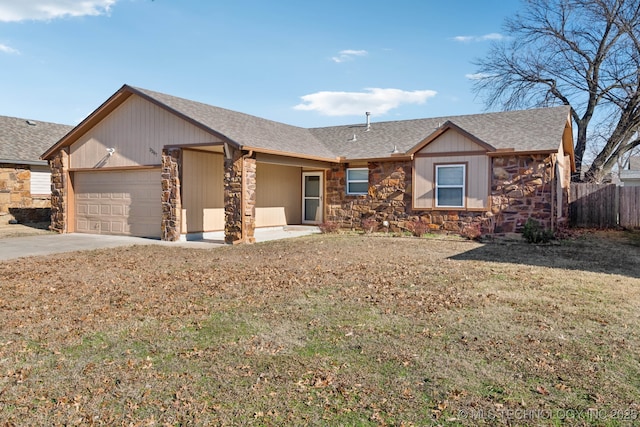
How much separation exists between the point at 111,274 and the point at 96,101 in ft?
29.0

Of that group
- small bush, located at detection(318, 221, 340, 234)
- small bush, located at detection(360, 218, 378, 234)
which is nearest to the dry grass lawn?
small bush, located at detection(360, 218, 378, 234)

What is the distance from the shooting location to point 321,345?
4.77m

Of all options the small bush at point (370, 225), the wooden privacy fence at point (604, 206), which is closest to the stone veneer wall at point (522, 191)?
the small bush at point (370, 225)

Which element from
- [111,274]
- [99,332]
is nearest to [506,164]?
[111,274]

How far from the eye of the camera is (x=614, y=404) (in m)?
3.47

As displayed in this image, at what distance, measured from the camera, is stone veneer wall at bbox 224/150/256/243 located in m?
13.0

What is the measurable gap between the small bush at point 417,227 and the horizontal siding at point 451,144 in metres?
2.32

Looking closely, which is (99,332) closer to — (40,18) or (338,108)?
(40,18)

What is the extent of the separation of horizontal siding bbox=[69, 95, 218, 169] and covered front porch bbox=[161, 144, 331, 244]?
47cm

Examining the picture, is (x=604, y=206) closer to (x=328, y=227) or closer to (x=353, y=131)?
(x=353, y=131)

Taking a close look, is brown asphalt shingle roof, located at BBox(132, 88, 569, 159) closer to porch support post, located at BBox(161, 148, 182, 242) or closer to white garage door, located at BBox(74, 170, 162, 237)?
porch support post, located at BBox(161, 148, 182, 242)

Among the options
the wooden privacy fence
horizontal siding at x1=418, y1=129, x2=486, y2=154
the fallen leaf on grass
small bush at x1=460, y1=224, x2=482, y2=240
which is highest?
horizontal siding at x1=418, y1=129, x2=486, y2=154

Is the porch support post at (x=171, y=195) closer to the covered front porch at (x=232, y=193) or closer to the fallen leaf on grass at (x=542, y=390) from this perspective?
the covered front porch at (x=232, y=193)

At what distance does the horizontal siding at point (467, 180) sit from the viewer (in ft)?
47.6
